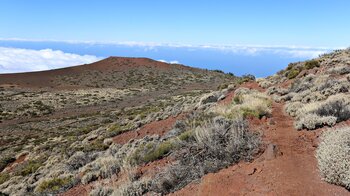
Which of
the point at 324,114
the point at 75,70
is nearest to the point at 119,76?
the point at 75,70

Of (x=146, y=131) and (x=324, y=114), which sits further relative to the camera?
(x=146, y=131)

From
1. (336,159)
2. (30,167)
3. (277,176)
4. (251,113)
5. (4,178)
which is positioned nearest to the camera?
(336,159)

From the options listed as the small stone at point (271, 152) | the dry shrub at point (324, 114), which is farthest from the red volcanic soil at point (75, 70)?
the small stone at point (271, 152)

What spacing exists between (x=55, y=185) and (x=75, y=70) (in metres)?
67.2

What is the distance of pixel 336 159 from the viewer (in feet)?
20.1

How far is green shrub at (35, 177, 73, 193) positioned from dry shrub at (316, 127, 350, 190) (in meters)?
8.00

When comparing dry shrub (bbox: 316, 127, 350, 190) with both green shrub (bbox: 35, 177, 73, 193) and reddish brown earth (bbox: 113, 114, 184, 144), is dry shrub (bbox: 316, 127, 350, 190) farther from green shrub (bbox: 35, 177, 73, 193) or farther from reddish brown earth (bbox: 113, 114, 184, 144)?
reddish brown earth (bbox: 113, 114, 184, 144)

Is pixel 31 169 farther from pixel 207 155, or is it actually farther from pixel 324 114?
pixel 324 114

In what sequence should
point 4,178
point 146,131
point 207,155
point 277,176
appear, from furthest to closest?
point 4,178, point 146,131, point 207,155, point 277,176

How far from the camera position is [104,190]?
845 cm

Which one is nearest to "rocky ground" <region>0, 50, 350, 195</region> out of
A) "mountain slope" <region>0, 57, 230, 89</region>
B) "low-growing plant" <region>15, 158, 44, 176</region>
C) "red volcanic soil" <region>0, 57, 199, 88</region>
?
"low-growing plant" <region>15, 158, 44, 176</region>

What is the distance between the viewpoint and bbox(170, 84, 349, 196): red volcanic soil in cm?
607

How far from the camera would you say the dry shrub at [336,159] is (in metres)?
5.92

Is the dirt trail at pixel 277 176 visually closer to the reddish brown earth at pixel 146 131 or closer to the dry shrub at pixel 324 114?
the dry shrub at pixel 324 114
